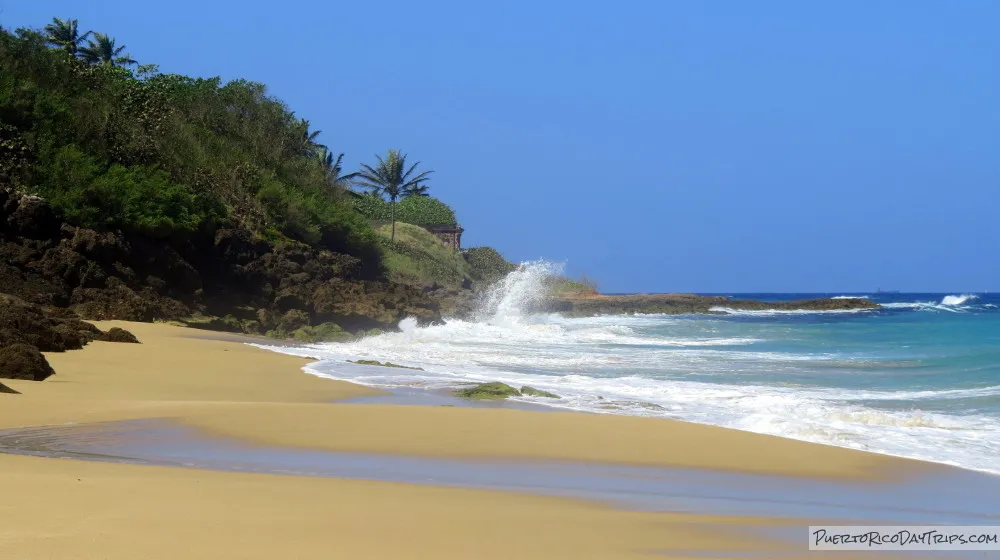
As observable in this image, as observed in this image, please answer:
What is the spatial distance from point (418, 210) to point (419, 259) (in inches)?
492

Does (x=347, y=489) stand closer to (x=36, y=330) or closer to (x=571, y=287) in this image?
(x=36, y=330)

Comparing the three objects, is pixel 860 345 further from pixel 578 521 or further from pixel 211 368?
Result: pixel 578 521

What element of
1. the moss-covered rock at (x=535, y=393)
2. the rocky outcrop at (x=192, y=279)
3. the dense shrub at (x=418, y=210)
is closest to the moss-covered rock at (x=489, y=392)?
the moss-covered rock at (x=535, y=393)

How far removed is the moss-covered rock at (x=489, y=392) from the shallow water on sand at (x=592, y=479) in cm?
443

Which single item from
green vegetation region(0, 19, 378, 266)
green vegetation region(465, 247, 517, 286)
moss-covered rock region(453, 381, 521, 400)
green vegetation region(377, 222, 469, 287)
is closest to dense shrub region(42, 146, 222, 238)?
green vegetation region(0, 19, 378, 266)

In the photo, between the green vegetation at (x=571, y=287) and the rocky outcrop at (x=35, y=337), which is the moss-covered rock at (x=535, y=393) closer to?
the rocky outcrop at (x=35, y=337)

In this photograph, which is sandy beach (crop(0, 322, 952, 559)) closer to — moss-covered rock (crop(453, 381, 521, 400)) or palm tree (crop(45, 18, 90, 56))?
moss-covered rock (crop(453, 381, 521, 400))

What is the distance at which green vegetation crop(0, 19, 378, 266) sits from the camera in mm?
22859

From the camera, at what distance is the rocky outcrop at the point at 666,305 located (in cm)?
6538

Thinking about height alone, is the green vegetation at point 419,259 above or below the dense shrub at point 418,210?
below

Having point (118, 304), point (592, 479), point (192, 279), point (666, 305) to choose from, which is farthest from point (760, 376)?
point (666, 305)

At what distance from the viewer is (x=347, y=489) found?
5.57 m

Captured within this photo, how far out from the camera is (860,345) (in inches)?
1118

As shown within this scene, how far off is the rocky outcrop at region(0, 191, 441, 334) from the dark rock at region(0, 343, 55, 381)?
883 cm
